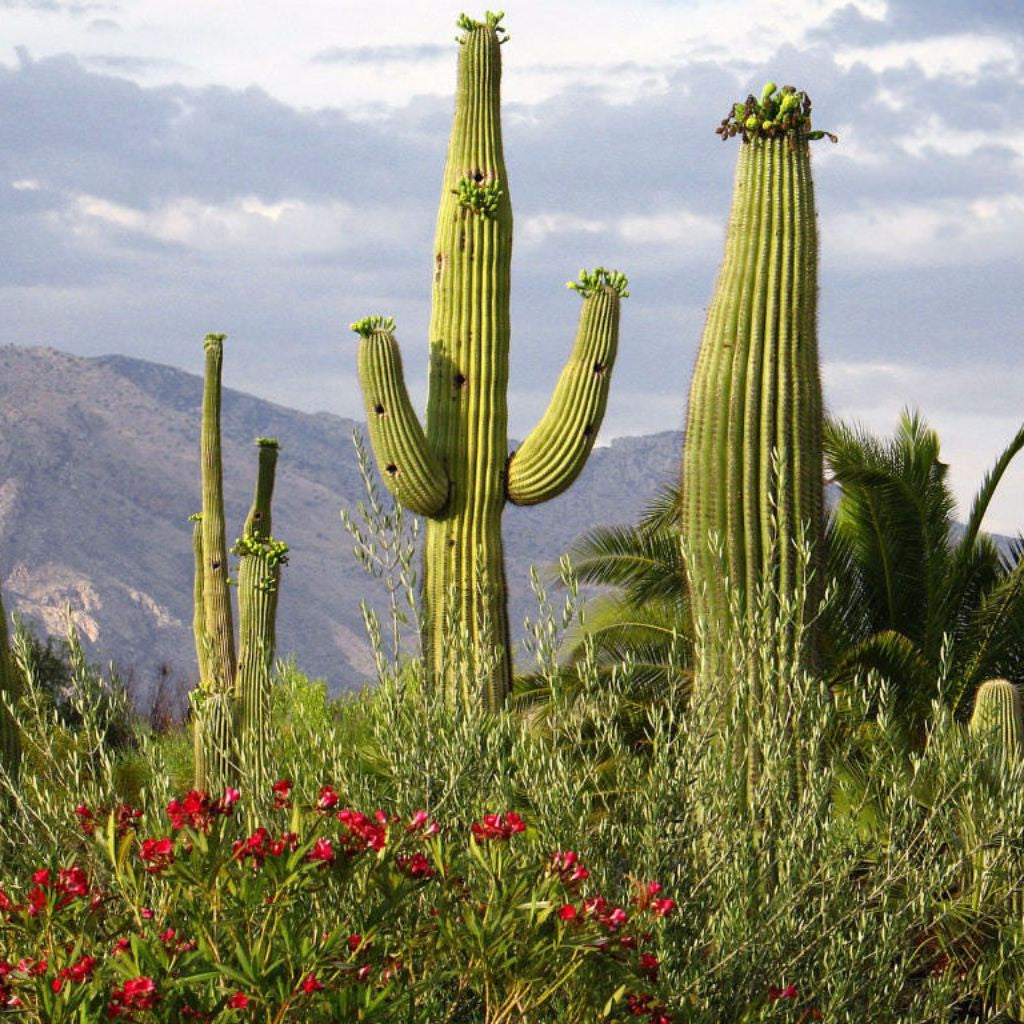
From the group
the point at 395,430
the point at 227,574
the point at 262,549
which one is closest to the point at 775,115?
the point at 395,430

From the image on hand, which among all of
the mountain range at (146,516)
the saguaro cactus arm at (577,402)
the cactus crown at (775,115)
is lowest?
the mountain range at (146,516)

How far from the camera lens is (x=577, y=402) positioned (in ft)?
36.7

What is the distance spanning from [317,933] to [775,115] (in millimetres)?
5914

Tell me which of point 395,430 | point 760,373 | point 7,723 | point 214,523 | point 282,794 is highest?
point 760,373

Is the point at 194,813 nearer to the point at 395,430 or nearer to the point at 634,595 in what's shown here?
the point at 395,430

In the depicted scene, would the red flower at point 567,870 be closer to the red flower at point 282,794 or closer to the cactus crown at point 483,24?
the red flower at point 282,794

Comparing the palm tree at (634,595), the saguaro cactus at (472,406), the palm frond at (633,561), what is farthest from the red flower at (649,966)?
the palm frond at (633,561)

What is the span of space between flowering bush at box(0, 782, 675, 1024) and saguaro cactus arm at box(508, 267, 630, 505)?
21.8 ft

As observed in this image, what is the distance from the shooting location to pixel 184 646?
126500 millimetres

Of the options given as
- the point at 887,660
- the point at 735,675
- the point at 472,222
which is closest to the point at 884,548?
Answer: the point at 887,660

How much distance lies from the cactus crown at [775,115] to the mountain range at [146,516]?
101 metres

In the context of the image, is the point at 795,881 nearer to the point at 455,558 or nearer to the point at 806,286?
the point at 806,286

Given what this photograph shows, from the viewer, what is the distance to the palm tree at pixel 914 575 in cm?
1248

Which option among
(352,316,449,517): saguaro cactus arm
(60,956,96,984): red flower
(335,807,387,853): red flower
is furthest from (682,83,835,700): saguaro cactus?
(60,956,96,984): red flower
